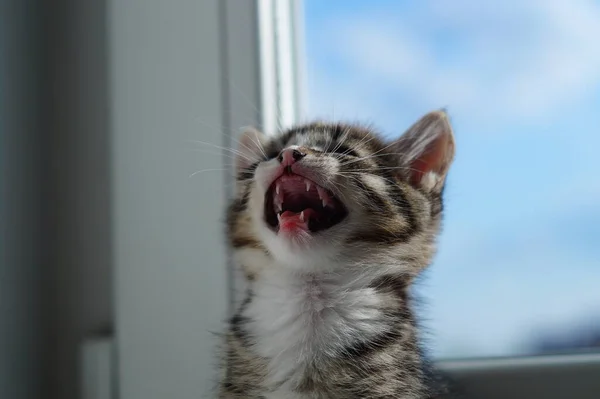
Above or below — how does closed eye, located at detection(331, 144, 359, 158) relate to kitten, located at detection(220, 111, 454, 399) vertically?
above

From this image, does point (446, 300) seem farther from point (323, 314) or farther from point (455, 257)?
point (323, 314)

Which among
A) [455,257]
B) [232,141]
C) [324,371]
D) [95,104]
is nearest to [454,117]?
[455,257]

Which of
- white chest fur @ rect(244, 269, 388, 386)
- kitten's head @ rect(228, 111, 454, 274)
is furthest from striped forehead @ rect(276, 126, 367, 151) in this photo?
white chest fur @ rect(244, 269, 388, 386)

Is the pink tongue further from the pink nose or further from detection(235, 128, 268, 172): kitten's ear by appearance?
detection(235, 128, 268, 172): kitten's ear

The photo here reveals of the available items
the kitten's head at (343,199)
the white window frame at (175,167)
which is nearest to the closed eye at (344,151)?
the kitten's head at (343,199)

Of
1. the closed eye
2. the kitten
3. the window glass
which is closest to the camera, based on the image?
the kitten

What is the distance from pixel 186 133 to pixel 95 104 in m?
0.21

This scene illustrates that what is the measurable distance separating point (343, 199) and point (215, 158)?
370 millimetres

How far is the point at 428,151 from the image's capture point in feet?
2.98

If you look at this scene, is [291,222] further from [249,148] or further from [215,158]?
[215,158]

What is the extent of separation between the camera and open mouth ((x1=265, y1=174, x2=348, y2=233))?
804mm

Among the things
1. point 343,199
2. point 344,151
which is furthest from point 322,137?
point 343,199

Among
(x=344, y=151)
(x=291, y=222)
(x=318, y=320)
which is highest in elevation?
(x=344, y=151)

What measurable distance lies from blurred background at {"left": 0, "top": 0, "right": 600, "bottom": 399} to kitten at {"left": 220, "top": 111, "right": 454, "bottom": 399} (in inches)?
5.6
